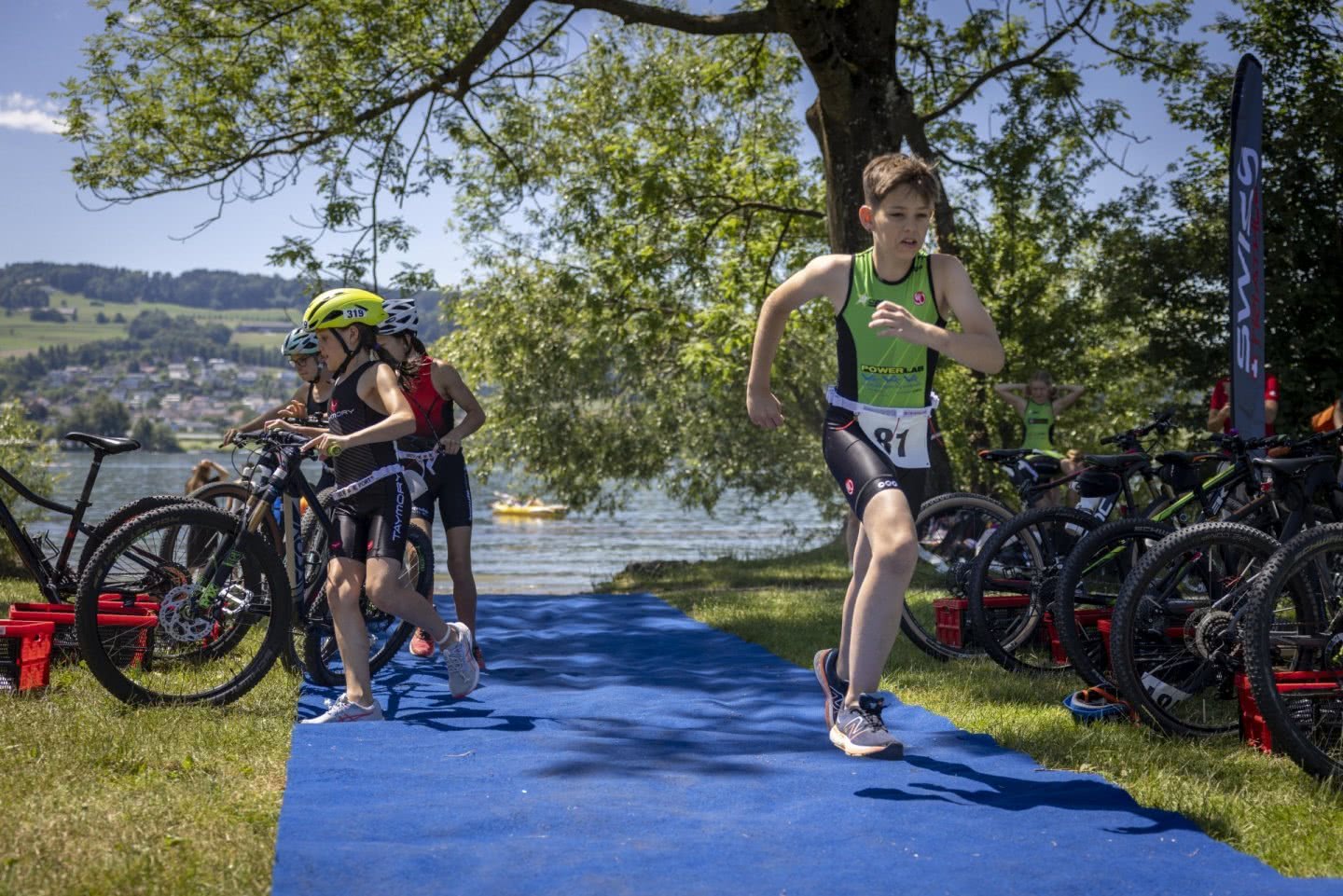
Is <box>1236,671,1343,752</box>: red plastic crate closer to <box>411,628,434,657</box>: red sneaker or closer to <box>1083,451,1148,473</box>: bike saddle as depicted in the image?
<box>1083,451,1148,473</box>: bike saddle

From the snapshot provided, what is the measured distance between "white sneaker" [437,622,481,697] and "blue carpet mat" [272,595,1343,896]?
0.29 feet

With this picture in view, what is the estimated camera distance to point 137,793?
13.9ft

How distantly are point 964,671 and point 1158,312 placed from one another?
15112mm

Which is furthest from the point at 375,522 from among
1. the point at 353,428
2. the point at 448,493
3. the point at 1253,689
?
the point at 1253,689

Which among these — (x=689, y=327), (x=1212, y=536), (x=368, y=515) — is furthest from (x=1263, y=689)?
(x=689, y=327)

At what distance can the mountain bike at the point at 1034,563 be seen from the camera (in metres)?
6.71

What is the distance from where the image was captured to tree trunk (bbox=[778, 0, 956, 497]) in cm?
1254

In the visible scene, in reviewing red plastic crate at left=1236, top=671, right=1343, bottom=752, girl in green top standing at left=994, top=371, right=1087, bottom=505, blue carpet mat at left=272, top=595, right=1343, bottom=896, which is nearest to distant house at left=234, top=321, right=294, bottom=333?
girl in green top standing at left=994, top=371, right=1087, bottom=505

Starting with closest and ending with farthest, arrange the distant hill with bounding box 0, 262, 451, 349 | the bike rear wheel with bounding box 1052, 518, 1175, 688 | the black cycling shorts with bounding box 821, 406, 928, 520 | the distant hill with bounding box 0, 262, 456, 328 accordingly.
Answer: the black cycling shorts with bounding box 821, 406, 928, 520
the bike rear wheel with bounding box 1052, 518, 1175, 688
the distant hill with bounding box 0, 262, 451, 349
the distant hill with bounding box 0, 262, 456, 328

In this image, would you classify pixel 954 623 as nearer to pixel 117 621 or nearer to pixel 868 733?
pixel 868 733

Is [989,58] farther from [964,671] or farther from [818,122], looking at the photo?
[964,671]

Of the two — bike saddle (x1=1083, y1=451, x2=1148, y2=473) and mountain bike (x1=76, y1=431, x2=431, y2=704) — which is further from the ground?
bike saddle (x1=1083, y1=451, x2=1148, y2=473)

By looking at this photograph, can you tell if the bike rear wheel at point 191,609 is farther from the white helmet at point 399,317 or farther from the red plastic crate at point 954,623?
the red plastic crate at point 954,623

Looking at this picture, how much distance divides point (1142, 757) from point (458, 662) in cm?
311
